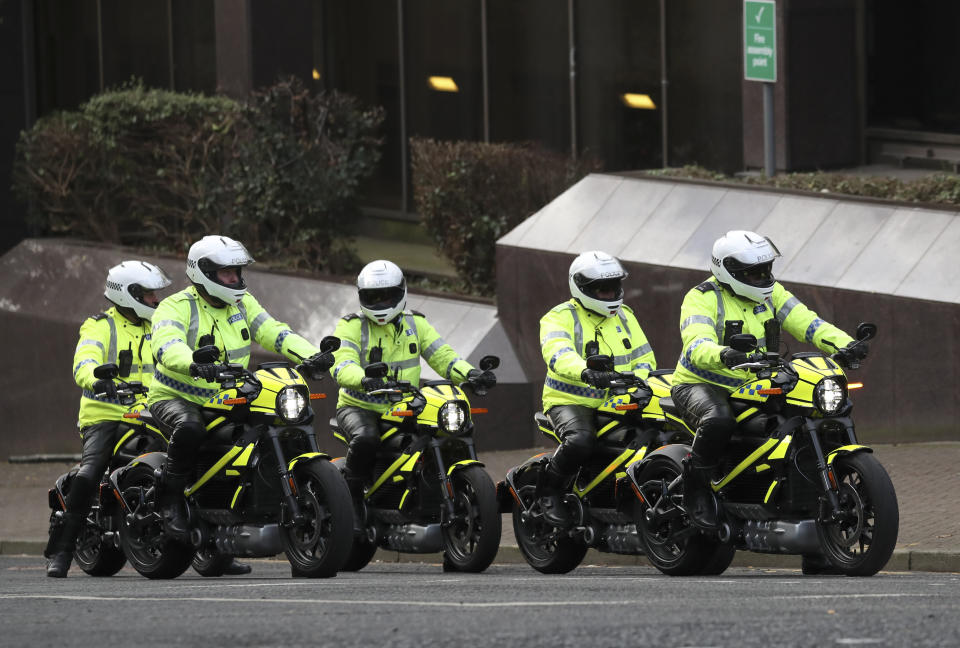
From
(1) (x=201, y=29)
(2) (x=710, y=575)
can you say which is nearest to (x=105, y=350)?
(2) (x=710, y=575)

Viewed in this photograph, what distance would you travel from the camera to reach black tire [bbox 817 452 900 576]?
9.45 m

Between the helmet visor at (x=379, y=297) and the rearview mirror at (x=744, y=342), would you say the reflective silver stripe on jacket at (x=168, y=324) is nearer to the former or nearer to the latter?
the helmet visor at (x=379, y=297)

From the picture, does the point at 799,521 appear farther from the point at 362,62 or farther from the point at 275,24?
the point at 362,62

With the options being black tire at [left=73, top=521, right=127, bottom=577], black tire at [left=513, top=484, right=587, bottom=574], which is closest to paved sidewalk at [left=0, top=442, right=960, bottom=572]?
black tire at [left=513, top=484, right=587, bottom=574]

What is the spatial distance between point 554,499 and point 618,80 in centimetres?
1182

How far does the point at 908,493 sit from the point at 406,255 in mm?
11356

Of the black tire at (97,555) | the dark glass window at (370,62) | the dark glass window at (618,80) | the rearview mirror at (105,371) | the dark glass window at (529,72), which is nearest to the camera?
the rearview mirror at (105,371)

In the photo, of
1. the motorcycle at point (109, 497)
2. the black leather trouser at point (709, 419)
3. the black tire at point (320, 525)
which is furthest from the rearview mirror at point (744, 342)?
the motorcycle at point (109, 497)

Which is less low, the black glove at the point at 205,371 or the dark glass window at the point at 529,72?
the dark glass window at the point at 529,72

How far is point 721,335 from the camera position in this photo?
10641 mm

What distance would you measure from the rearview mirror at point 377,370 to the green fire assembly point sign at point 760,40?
6.51 meters

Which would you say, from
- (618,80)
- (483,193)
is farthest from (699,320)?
(618,80)

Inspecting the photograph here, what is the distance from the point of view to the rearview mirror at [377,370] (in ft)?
36.8

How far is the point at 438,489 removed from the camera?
37.7 feet
